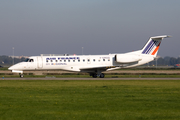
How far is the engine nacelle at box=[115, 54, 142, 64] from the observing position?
42719 mm

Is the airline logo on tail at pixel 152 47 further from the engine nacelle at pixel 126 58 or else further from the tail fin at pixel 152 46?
the engine nacelle at pixel 126 58

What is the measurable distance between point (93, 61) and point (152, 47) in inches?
419

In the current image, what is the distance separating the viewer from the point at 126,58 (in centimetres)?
4284

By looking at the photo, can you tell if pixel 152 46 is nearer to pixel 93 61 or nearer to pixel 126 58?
pixel 126 58

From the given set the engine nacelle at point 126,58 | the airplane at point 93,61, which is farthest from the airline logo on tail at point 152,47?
the engine nacelle at point 126,58

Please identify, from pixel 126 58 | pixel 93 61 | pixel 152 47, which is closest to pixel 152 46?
pixel 152 47

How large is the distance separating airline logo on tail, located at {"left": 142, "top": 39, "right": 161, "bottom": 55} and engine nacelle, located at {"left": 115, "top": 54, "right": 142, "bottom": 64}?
1.91 meters

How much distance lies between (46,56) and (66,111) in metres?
31.3

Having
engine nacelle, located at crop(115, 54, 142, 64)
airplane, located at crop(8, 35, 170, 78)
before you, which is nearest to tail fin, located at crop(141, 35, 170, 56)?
airplane, located at crop(8, 35, 170, 78)

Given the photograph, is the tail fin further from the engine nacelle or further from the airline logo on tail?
the engine nacelle

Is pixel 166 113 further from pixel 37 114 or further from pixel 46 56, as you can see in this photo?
pixel 46 56

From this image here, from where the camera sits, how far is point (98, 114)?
1212cm

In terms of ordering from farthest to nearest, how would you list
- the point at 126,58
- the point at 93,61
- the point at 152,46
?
the point at 152,46 < the point at 93,61 < the point at 126,58

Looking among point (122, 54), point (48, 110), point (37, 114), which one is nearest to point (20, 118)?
point (37, 114)
